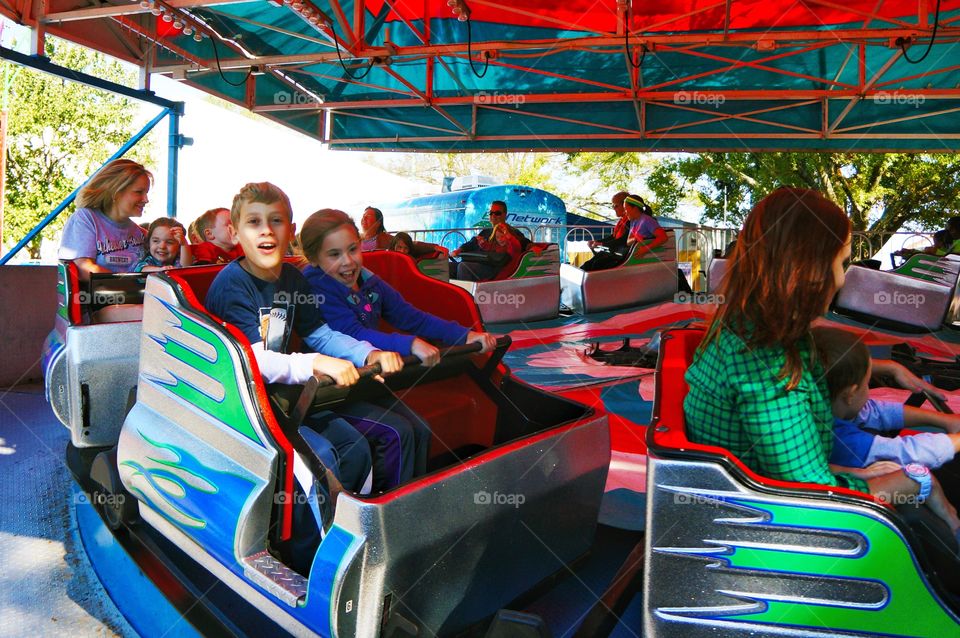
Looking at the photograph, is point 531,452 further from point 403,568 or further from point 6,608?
point 6,608

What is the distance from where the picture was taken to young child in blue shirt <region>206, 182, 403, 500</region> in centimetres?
136

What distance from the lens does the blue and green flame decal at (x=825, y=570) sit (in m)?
0.91

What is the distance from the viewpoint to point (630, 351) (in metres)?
3.99

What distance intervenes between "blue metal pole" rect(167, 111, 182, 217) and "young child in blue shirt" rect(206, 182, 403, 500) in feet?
10.2

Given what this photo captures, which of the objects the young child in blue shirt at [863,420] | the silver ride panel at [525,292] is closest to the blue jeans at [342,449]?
the young child in blue shirt at [863,420]

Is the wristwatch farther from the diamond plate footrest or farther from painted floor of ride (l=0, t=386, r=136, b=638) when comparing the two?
painted floor of ride (l=0, t=386, r=136, b=638)

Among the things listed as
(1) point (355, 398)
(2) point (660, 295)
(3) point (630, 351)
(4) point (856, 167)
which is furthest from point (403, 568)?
(4) point (856, 167)

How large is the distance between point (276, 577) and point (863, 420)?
109 cm

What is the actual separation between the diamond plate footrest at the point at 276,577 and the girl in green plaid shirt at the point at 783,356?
0.72 m

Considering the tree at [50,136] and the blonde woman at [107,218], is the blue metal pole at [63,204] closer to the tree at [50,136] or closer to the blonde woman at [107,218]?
the blonde woman at [107,218]

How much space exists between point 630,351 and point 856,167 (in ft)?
32.2

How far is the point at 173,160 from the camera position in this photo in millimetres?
4539

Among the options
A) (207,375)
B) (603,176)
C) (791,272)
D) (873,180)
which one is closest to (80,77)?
(207,375)

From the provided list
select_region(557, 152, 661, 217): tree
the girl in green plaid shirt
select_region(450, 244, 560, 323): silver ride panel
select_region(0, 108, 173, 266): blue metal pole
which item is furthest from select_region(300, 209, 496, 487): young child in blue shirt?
select_region(557, 152, 661, 217): tree
